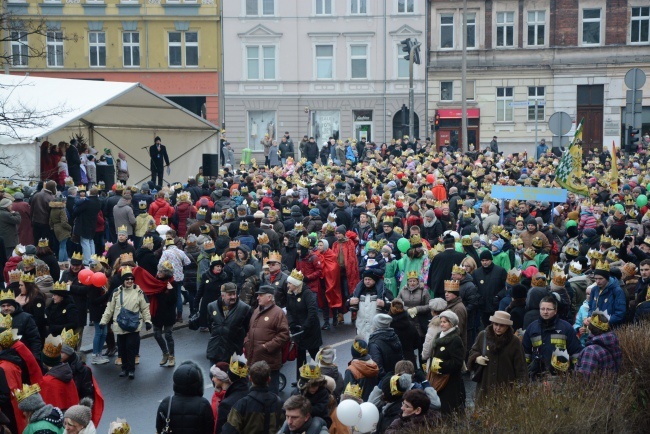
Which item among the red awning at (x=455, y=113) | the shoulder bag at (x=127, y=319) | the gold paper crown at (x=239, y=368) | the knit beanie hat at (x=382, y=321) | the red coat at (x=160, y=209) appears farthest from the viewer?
→ the red awning at (x=455, y=113)

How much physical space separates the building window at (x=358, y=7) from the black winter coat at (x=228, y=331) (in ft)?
141

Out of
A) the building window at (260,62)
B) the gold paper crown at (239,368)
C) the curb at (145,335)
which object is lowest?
the curb at (145,335)

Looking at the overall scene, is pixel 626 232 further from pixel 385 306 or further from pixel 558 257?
pixel 385 306

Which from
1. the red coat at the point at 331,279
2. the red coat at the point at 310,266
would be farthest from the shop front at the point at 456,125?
the red coat at the point at 310,266

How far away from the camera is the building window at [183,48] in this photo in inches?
2117

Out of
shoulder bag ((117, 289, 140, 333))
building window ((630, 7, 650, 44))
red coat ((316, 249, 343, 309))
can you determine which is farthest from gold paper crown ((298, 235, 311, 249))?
building window ((630, 7, 650, 44))

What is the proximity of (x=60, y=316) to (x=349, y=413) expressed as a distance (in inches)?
242

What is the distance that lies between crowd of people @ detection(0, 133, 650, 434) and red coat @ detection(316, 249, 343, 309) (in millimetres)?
37

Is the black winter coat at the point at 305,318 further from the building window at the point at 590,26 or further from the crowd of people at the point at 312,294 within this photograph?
the building window at the point at 590,26

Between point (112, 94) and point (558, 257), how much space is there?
12.7 metres

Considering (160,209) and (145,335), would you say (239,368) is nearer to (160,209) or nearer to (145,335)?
(145,335)

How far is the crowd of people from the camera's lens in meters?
9.40

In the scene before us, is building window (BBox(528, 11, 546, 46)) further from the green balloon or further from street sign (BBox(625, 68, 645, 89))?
the green balloon

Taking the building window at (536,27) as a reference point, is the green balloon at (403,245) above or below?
below
